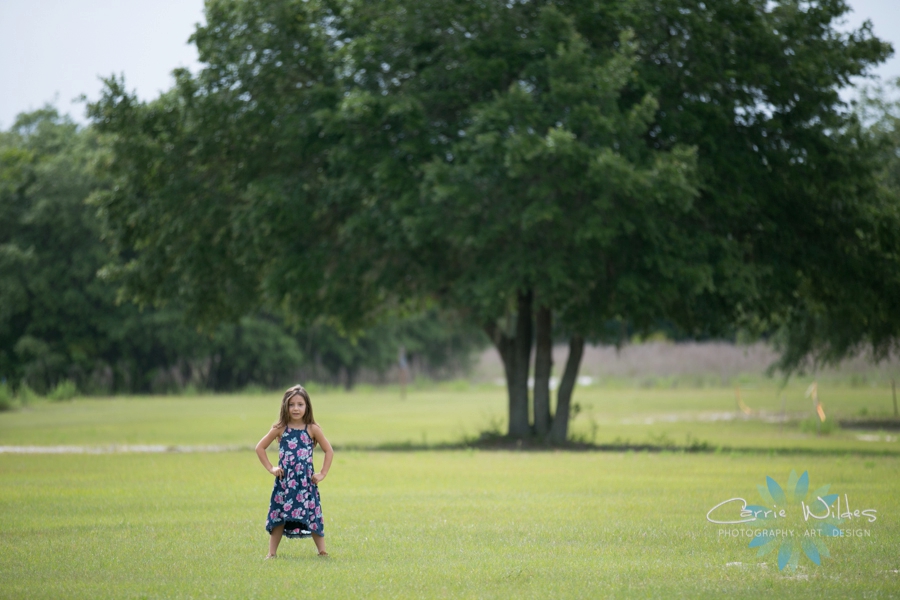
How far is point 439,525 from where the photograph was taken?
1223cm

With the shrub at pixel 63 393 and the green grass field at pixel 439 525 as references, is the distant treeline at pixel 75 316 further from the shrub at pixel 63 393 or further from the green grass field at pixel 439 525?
the green grass field at pixel 439 525

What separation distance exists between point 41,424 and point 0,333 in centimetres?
2760

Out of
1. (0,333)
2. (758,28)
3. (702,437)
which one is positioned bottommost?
(702,437)

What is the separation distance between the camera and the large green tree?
2269cm

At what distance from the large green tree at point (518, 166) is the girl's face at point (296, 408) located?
40.1ft

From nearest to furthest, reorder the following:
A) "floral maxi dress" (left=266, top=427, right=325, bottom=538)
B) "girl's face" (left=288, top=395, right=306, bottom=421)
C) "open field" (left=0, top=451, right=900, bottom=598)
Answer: "open field" (left=0, top=451, right=900, bottom=598) → "floral maxi dress" (left=266, top=427, right=325, bottom=538) → "girl's face" (left=288, top=395, right=306, bottom=421)

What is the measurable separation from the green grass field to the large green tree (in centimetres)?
365

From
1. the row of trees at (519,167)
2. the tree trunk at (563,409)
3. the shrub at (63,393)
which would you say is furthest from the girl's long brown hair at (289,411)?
the shrub at (63,393)

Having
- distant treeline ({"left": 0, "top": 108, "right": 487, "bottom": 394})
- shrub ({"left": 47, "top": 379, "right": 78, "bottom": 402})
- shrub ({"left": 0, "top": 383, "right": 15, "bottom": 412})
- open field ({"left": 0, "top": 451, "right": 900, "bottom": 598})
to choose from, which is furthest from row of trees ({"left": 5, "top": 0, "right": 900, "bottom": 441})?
distant treeline ({"left": 0, "top": 108, "right": 487, "bottom": 394})

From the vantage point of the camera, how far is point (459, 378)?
8388 centimetres

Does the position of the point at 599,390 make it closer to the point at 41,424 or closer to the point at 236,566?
the point at 41,424

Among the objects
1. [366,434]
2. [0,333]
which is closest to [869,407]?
[366,434]

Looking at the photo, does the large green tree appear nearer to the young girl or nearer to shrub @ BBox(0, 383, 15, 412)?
the young girl

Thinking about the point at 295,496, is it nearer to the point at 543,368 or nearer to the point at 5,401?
the point at 543,368
